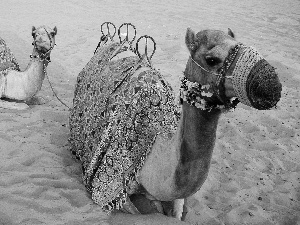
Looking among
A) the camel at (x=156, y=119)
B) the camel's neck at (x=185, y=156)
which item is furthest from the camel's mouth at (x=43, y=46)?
the camel's neck at (x=185, y=156)

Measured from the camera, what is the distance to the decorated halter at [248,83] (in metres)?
1.45

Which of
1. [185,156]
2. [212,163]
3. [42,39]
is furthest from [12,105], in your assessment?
[185,156]

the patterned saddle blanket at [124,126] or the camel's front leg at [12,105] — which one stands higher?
the patterned saddle blanket at [124,126]

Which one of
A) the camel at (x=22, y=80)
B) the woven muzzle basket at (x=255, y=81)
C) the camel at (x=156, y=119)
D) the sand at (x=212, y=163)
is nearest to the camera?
the woven muzzle basket at (x=255, y=81)

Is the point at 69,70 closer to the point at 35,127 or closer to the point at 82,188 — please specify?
the point at 35,127

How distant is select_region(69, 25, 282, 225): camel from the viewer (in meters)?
1.57

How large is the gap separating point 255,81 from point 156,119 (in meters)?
0.98

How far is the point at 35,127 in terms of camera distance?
3.98 meters

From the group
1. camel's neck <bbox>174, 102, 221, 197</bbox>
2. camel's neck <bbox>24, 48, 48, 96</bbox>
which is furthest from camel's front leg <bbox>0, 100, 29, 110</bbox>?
camel's neck <bbox>174, 102, 221, 197</bbox>

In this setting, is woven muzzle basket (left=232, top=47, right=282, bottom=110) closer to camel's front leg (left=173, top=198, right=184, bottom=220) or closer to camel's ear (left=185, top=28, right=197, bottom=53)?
camel's ear (left=185, top=28, right=197, bottom=53)

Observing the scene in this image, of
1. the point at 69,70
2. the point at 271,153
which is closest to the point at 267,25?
the point at 69,70

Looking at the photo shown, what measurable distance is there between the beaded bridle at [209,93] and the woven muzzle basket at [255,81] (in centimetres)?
5

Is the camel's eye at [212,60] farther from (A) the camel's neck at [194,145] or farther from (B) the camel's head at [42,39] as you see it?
(B) the camel's head at [42,39]

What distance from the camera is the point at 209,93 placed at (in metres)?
1.63
